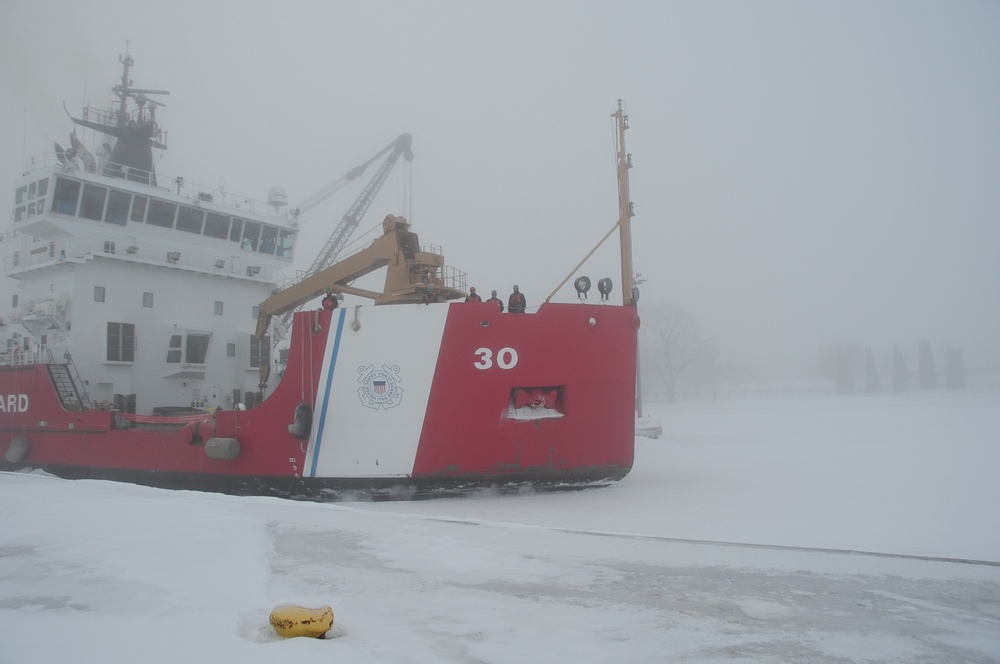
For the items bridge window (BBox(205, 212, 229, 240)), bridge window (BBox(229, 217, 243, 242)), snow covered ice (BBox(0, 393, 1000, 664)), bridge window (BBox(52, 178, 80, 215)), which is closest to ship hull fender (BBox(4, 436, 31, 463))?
bridge window (BBox(52, 178, 80, 215))

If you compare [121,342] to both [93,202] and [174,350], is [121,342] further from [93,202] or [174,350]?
[93,202]

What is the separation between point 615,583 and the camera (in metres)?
4.24

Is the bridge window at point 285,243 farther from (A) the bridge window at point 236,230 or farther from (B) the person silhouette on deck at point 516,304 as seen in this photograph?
(B) the person silhouette on deck at point 516,304

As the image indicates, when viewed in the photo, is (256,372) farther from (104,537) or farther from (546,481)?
(104,537)

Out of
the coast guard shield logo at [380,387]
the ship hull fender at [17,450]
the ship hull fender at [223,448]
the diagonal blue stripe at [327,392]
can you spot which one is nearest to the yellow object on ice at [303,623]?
the coast guard shield logo at [380,387]

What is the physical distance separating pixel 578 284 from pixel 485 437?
2514 millimetres

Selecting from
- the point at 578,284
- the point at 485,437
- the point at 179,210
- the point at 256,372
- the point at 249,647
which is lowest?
the point at 249,647

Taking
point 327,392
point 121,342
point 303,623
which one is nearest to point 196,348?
point 121,342

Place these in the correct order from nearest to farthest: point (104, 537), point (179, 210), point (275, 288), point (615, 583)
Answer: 1. point (615, 583)
2. point (104, 537)
3. point (179, 210)
4. point (275, 288)

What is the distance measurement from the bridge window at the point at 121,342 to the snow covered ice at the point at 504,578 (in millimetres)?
3910

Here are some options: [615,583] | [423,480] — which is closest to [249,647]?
[615,583]

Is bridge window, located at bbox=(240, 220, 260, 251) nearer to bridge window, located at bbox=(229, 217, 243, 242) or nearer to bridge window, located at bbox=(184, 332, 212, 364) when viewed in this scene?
bridge window, located at bbox=(229, 217, 243, 242)

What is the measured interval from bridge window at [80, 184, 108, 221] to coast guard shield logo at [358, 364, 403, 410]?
7277 mm

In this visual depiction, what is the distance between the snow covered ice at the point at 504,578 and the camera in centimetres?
319
